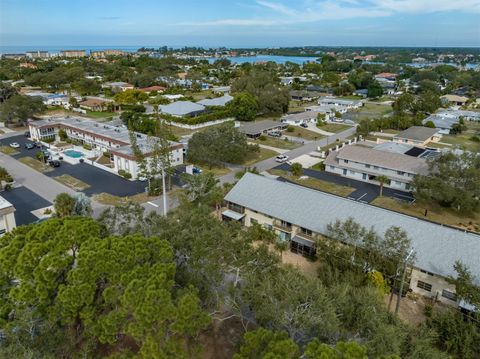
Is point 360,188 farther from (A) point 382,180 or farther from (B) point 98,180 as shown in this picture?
(B) point 98,180

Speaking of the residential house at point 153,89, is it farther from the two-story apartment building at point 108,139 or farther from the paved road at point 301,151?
the paved road at point 301,151

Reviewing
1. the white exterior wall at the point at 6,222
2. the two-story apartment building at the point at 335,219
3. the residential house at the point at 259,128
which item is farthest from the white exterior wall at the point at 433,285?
the residential house at the point at 259,128

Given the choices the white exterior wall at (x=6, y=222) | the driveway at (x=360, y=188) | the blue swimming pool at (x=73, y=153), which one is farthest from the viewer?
the blue swimming pool at (x=73, y=153)

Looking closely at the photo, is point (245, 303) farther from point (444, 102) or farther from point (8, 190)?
point (444, 102)

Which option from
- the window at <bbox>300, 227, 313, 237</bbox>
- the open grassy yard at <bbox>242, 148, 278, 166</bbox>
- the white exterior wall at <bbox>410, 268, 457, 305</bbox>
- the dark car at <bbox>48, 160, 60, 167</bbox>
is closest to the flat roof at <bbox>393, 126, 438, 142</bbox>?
the open grassy yard at <bbox>242, 148, 278, 166</bbox>

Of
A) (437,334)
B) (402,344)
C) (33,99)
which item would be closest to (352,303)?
(402,344)

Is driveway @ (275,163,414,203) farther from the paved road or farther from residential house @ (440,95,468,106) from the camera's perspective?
residential house @ (440,95,468,106)
